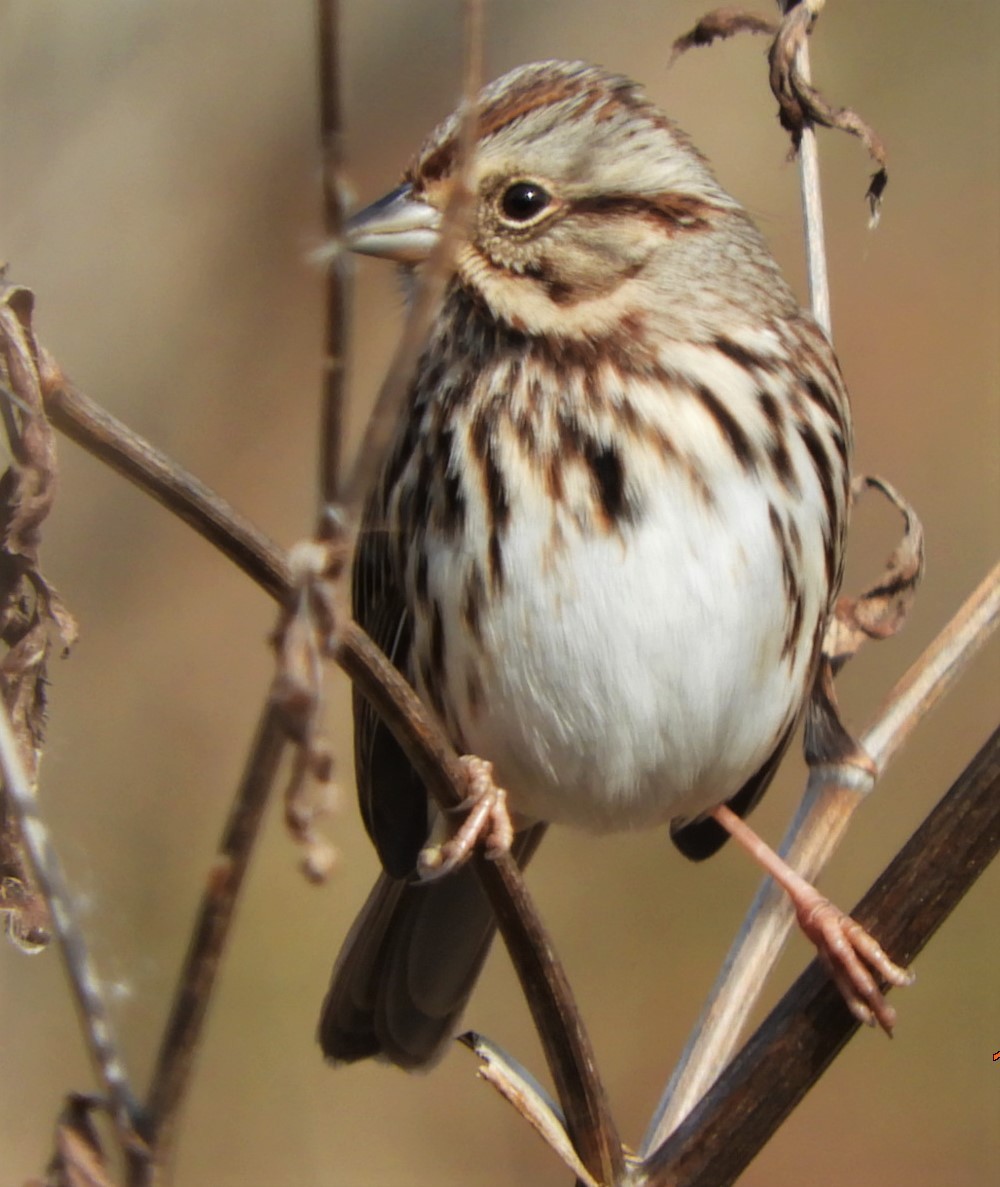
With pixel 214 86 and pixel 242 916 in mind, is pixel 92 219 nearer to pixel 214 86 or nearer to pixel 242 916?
pixel 214 86

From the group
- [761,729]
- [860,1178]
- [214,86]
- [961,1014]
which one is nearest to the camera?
[761,729]

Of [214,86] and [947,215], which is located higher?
[947,215]

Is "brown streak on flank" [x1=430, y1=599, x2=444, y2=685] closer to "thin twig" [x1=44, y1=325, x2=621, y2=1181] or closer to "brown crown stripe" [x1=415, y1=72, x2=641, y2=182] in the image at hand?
"brown crown stripe" [x1=415, y1=72, x2=641, y2=182]

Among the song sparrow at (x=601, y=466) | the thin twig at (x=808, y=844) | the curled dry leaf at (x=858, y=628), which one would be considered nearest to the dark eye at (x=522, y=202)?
the song sparrow at (x=601, y=466)

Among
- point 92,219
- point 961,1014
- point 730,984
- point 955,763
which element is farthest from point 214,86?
point 730,984

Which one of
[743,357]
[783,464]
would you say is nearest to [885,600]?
[783,464]

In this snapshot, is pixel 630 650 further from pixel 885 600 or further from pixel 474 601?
pixel 885 600
